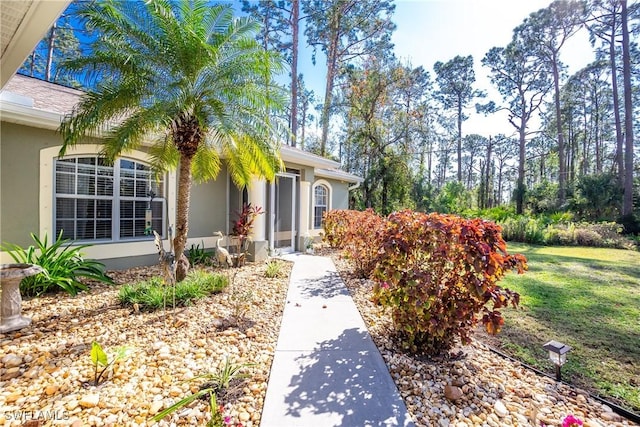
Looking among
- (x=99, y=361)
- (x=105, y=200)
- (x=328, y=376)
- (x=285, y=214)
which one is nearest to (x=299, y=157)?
(x=285, y=214)

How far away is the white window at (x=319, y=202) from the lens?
42.9ft

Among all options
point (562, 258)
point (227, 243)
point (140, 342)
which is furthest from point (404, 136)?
point (140, 342)

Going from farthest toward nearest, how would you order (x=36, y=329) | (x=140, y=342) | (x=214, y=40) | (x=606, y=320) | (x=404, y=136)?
(x=404, y=136) < (x=214, y=40) < (x=606, y=320) < (x=36, y=329) < (x=140, y=342)

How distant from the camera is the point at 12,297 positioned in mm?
3941

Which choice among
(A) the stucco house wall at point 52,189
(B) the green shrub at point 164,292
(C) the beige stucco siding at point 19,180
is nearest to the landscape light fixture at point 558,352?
(B) the green shrub at point 164,292

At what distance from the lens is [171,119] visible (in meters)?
5.37

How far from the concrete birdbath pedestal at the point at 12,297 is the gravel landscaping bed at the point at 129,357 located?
0.48 ft

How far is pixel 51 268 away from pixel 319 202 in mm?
9684

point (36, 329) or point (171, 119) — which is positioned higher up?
point (171, 119)

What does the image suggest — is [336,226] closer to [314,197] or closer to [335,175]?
[314,197]

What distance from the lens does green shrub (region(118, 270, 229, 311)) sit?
471 cm

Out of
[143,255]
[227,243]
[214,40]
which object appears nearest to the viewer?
[214,40]

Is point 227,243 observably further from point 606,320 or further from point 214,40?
point 606,320

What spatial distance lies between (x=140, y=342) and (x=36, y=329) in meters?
1.68
